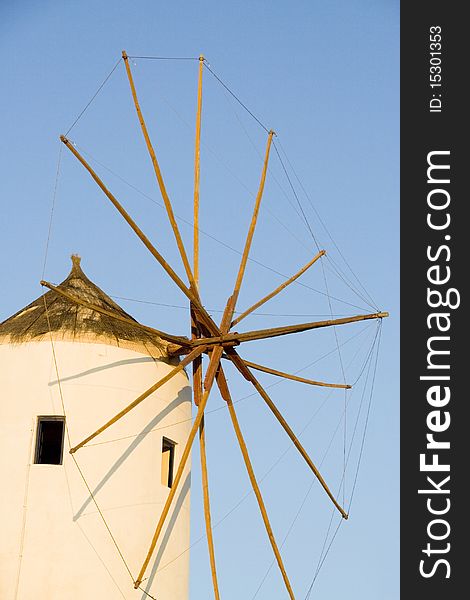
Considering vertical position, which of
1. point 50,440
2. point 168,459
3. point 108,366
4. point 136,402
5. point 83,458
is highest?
point 108,366

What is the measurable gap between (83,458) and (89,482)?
1.34ft

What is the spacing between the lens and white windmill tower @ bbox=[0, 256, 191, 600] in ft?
64.4

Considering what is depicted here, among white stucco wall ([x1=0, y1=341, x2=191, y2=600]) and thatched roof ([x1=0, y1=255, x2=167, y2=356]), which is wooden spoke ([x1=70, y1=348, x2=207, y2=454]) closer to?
white stucco wall ([x1=0, y1=341, x2=191, y2=600])

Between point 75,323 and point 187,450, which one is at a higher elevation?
point 75,323

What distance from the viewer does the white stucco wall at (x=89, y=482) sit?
770 inches

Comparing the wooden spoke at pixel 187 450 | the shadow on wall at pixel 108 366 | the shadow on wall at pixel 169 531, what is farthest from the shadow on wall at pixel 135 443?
the shadow on wall at pixel 169 531

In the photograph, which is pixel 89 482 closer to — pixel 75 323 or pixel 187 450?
pixel 187 450

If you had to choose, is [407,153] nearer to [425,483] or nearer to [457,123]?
[457,123]

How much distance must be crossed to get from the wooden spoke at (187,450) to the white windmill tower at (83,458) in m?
0.51

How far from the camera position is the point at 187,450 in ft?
64.8

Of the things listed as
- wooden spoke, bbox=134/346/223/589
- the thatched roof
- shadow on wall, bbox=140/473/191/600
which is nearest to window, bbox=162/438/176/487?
shadow on wall, bbox=140/473/191/600

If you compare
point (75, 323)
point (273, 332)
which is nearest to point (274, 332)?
point (273, 332)

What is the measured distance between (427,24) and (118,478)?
878 cm

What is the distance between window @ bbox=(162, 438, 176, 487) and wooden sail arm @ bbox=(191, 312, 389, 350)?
6.13 ft
